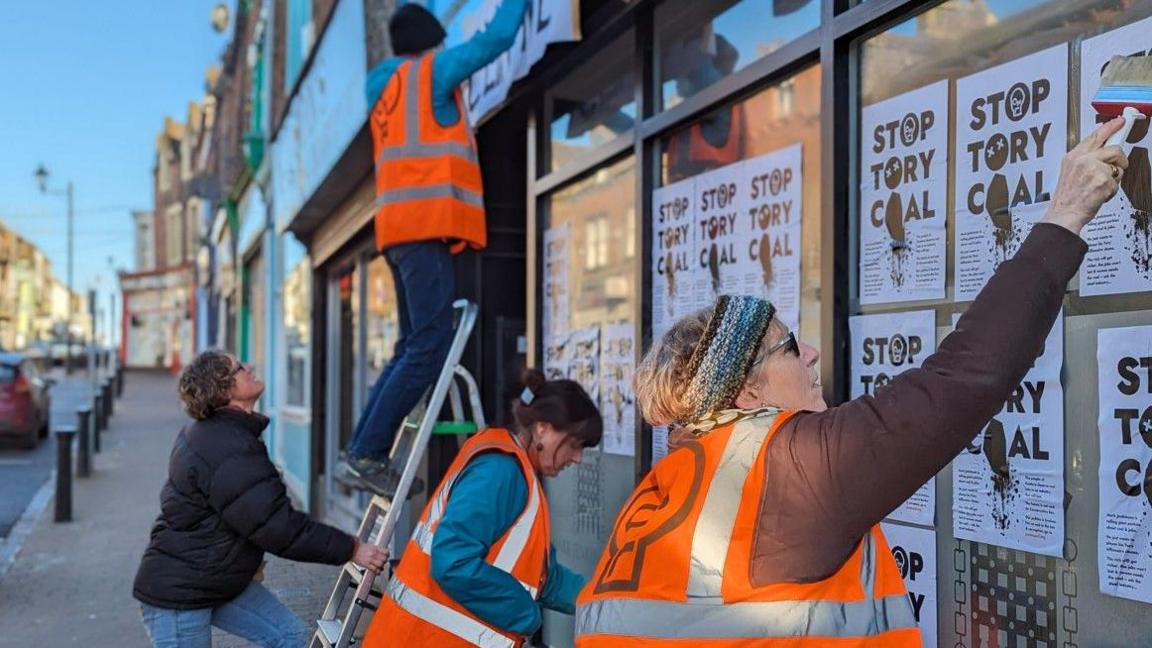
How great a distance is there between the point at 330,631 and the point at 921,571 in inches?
70.8

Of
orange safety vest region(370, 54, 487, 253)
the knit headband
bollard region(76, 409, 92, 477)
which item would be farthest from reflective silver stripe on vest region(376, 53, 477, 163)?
bollard region(76, 409, 92, 477)

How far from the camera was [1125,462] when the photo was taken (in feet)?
7.35

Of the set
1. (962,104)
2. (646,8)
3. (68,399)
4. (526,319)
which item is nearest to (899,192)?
(962,104)

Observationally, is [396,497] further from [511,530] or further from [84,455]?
[84,455]

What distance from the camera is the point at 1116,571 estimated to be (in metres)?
2.25

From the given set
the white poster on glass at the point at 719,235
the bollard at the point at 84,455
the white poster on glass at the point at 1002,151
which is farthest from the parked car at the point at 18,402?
the white poster on glass at the point at 1002,151

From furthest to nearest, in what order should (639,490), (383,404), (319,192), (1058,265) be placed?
1. (319,192)
2. (383,404)
3. (639,490)
4. (1058,265)

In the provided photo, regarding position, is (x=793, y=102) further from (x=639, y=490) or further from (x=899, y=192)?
(x=639, y=490)

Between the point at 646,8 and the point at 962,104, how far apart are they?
1.93 metres


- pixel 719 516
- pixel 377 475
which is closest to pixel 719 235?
pixel 377 475

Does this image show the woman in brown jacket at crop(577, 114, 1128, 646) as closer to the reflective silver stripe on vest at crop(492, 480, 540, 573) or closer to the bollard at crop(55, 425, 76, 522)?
the reflective silver stripe on vest at crop(492, 480, 540, 573)

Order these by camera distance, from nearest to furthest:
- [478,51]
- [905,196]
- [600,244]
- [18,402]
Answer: [905,196], [478,51], [600,244], [18,402]

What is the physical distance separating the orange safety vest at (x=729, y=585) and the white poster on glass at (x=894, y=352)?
1167mm

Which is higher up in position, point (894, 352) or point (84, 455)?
point (894, 352)
